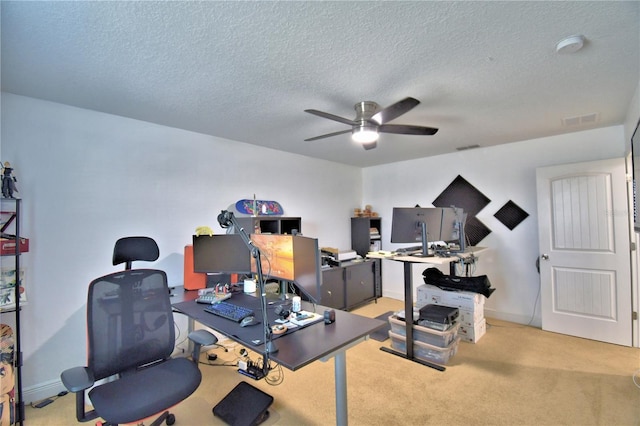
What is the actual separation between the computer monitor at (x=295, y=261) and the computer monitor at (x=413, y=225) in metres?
1.33

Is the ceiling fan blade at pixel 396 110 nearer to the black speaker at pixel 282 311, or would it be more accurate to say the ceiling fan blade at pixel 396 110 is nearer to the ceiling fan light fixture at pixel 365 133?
the ceiling fan light fixture at pixel 365 133

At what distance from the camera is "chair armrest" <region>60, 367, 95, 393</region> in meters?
1.35

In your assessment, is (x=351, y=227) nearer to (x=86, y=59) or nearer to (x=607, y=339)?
(x=607, y=339)

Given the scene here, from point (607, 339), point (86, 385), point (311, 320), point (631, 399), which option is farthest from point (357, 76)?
point (607, 339)

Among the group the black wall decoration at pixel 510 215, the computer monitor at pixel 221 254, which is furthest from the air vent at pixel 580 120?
the computer monitor at pixel 221 254

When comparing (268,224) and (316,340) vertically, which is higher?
(268,224)

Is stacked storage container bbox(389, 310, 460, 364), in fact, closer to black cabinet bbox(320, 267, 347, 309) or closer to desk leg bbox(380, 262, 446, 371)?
desk leg bbox(380, 262, 446, 371)

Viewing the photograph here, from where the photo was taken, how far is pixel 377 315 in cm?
414

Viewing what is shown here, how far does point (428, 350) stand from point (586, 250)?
2.29 meters

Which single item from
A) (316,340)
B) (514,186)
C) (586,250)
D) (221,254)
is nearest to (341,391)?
(316,340)

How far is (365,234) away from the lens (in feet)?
16.4

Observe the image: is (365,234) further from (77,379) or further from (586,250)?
(77,379)

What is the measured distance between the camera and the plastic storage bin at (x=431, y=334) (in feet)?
8.92

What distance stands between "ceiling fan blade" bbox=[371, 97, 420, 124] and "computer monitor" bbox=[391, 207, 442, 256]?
1.06 m
